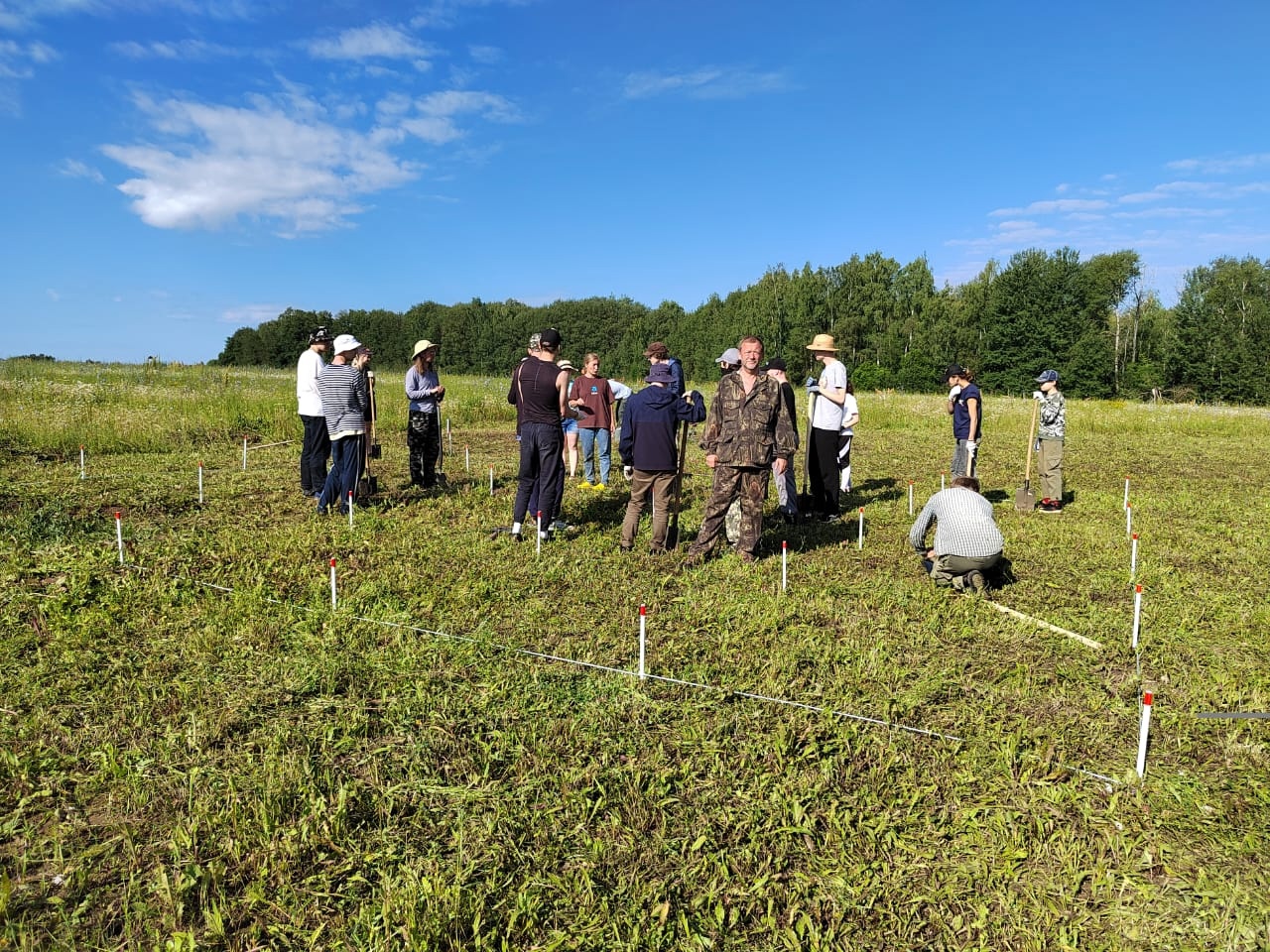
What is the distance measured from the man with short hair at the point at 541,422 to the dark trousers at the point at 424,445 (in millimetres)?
2982

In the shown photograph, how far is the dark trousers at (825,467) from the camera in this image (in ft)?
30.4

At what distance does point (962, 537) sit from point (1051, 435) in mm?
4772

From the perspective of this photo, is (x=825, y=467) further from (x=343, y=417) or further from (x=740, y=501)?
(x=343, y=417)

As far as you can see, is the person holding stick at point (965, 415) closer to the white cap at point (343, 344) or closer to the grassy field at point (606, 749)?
the grassy field at point (606, 749)

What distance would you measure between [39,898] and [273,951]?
1.04 meters

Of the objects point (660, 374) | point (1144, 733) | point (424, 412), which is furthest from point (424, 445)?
point (1144, 733)

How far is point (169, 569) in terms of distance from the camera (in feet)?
21.7

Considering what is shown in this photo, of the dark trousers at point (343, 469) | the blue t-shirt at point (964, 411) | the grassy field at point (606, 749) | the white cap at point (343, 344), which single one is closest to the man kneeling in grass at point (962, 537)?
the grassy field at point (606, 749)

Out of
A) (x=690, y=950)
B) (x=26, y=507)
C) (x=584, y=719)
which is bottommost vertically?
(x=690, y=950)

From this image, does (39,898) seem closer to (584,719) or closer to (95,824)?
(95,824)

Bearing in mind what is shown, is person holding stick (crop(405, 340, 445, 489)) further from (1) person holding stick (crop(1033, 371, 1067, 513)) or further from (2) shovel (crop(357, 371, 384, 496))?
(1) person holding stick (crop(1033, 371, 1067, 513))

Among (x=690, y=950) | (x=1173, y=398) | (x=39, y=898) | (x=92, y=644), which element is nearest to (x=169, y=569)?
(x=92, y=644)

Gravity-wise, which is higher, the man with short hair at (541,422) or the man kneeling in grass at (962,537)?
the man with short hair at (541,422)

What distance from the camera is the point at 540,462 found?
7.82m
